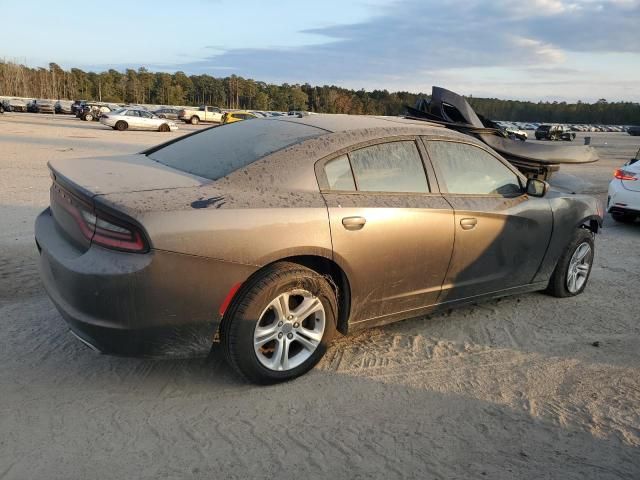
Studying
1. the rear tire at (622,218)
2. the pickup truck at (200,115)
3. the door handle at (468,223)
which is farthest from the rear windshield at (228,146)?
the pickup truck at (200,115)

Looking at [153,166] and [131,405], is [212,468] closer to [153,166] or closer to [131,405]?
[131,405]

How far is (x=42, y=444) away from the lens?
264cm

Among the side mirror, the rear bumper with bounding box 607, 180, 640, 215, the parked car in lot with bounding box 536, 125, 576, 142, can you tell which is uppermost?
the parked car in lot with bounding box 536, 125, 576, 142

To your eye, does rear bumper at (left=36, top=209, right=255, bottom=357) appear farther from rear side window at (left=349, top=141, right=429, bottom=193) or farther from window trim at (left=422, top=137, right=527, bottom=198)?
window trim at (left=422, top=137, right=527, bottom=198)

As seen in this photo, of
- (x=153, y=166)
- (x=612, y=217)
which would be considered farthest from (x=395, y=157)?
(x=612, y=217)

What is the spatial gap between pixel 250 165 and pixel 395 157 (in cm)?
107

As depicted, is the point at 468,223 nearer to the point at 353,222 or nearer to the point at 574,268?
the point at 353,222

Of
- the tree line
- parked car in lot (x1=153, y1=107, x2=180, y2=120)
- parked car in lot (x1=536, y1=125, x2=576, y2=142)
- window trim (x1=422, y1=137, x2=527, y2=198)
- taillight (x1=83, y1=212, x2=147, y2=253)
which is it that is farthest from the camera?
the tree line

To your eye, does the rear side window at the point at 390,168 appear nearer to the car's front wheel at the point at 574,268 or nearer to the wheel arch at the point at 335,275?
the wheel arch at the point at 335,275

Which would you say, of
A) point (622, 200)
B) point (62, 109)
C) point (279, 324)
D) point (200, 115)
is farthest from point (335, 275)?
point (62, 109)

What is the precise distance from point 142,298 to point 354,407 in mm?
1339

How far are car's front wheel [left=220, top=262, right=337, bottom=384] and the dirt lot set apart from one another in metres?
0.15

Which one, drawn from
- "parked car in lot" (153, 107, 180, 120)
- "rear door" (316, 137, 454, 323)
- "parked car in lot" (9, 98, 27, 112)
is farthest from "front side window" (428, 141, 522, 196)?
"parked car in lot" (9, 98, 27, 112)

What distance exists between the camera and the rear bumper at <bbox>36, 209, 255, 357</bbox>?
2.77m
